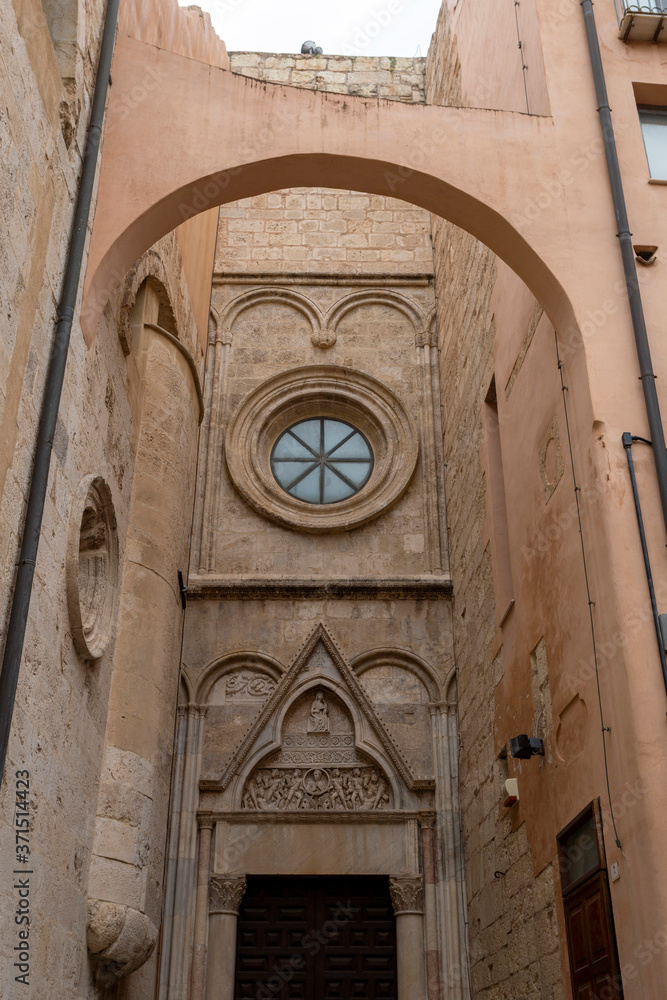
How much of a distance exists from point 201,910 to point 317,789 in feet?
5.06

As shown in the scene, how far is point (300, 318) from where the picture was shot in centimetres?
1270

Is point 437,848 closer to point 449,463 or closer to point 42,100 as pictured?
point 449,463

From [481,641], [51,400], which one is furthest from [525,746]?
[51,400]

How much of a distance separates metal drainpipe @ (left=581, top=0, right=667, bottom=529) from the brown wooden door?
2.19m

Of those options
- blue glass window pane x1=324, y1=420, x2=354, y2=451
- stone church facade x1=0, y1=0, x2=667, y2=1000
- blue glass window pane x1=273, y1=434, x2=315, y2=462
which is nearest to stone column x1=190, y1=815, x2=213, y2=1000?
stone church facade x1=0, y1=0, x2=667, y2=1000

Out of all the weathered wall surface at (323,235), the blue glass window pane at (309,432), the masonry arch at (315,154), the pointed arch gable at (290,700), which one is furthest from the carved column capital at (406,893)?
the weathered wall surface at (323,235)

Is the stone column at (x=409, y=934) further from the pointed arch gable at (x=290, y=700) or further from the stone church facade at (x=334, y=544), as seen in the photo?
the pointed arch gable at (x=290, y=700)

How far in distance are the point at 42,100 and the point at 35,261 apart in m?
0.96

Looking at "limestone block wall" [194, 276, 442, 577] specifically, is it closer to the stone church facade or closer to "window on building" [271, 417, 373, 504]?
the stone church facade

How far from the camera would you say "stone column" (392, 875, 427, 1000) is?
897cm

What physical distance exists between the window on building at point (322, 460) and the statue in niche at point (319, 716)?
2579mm

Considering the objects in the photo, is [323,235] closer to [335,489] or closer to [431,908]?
[335,489]

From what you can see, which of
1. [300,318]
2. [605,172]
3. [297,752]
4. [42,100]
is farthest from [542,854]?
[300,318]

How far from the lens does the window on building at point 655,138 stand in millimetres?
7395
